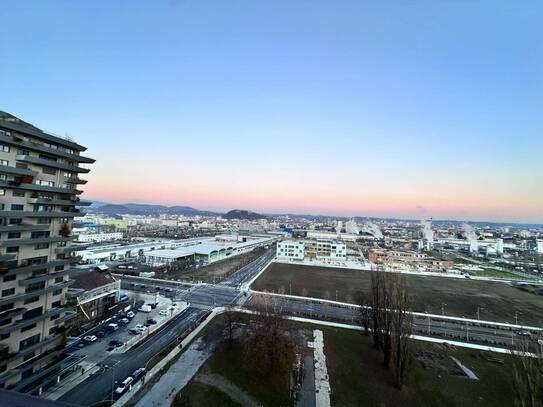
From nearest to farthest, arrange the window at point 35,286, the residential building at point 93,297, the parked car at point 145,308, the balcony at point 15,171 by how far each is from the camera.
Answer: the balcony at point 15,171 < the window at point 35,286 < the residential building at point 93,297 < the parked car at point 145,308

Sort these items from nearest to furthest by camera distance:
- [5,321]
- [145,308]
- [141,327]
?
[5,321]
[141,327]
[145,308]

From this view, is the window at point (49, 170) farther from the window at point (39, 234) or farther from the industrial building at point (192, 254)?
the industrial building at point (192, 254)

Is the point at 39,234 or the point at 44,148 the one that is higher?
the point at 44,148

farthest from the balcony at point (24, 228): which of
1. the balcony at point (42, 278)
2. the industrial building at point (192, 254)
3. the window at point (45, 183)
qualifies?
the industrial building at point (192, 254)

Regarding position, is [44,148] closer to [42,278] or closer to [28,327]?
[42,278]

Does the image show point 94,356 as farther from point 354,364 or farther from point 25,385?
point 354,364

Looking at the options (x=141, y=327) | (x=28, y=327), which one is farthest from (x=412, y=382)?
(x=28, y=327)

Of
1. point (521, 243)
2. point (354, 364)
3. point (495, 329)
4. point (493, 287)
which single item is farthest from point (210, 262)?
point (521, 243)
